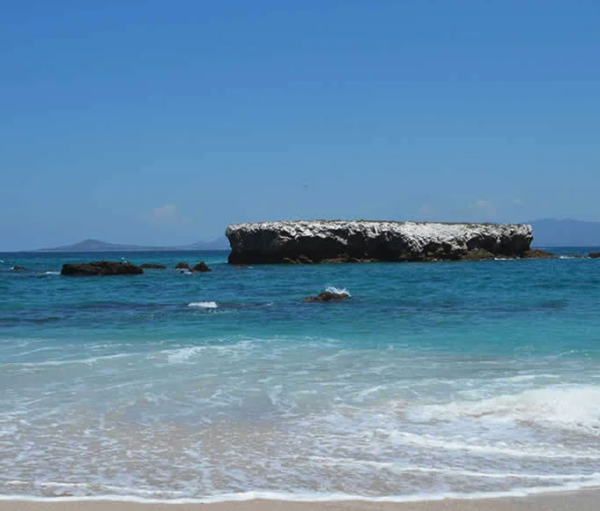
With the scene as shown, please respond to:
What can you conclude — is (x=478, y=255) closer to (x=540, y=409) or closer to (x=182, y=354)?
(x=182, y=354)

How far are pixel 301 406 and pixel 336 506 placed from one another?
10.4ft

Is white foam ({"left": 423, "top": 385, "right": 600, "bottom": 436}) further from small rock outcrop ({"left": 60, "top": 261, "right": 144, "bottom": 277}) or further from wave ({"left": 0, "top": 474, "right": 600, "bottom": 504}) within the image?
small rock outcrop ({"left": 60, "top": 261, "right": 144, "bottom": 277})

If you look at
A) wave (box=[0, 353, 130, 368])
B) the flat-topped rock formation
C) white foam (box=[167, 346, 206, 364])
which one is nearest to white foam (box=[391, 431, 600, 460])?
white foam (box=[167, 346, 206, 364])

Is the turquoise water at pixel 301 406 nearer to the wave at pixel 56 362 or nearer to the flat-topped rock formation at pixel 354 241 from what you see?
the wave at pixel 56 362

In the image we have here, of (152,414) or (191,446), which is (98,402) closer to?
(152,414)

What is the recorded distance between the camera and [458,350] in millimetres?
12125

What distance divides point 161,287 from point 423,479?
2694 cm

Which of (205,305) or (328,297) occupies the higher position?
(328,297)

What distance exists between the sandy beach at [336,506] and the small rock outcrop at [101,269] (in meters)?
38.1

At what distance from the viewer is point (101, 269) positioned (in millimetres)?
41781

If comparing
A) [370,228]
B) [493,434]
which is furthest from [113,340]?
[370,228]

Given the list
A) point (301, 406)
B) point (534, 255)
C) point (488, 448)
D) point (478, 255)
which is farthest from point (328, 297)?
point (534, 255)

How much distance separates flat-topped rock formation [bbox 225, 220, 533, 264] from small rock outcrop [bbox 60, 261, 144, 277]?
50.0ft

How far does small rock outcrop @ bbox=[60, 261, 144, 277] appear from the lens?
4184cm
